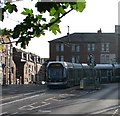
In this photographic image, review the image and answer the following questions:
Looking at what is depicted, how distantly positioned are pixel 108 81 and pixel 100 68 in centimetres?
315

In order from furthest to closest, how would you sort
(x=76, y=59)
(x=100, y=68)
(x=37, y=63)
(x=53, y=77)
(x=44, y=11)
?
1. (x=37, y=63)
2. (x=76, y=59)
3. (x=100, y=68)
4. (x=53, y=77)
5. (x=44, y=11)

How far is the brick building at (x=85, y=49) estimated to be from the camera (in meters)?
114

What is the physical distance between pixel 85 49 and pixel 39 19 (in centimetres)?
10964

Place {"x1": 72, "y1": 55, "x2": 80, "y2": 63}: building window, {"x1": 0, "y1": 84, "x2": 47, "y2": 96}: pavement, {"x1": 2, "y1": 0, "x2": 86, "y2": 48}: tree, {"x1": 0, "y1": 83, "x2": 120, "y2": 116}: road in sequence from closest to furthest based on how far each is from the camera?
{"x1": 2, "y1": 0, "x2": 86, "y2": 48}: tree < {"x1": 0, "y1": 83, "x2": 120, "y2": 116}: road < {"x1": 0, "y1": 84, "x2": 47, "y2": 96}: pavement < {"x1": 72, "y1": 55, "x2": 80, "y2": 63}: building window

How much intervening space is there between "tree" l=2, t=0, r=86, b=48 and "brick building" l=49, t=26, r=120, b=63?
358 ft

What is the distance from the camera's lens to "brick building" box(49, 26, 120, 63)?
11375 cm

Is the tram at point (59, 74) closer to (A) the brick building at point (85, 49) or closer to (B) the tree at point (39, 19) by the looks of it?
(B) the tree at point (39, 19)

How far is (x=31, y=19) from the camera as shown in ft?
13.6

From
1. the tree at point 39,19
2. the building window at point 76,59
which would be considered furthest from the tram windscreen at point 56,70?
the building window at point 76,59

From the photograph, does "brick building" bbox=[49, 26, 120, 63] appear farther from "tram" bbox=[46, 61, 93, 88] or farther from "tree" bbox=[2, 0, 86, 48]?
"tree" bbox=[2, 0, 86, 48]

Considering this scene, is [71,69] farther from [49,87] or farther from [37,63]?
[37,63]

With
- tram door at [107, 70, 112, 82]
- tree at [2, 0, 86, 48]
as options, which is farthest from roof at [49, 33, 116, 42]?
tree at [2, 0, 86, 48]

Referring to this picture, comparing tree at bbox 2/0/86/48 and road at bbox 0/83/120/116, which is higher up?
tree at bbox 2/0/86/48

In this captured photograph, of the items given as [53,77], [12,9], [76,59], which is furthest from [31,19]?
[76,59]
